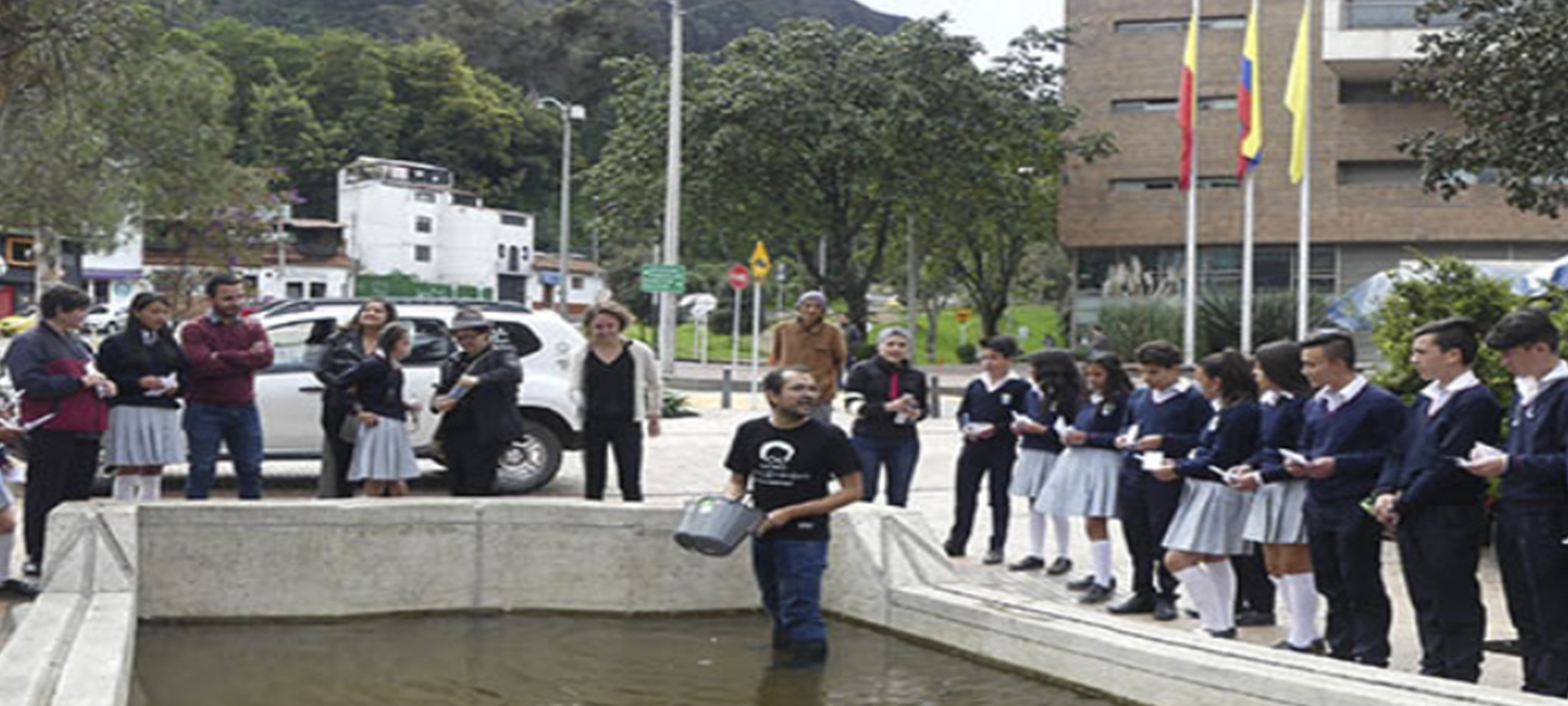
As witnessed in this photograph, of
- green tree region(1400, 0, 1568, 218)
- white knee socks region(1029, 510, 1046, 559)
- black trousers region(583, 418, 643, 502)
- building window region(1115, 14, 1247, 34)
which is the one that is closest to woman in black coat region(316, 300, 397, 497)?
black trousers region(583, 418, 643, 502)

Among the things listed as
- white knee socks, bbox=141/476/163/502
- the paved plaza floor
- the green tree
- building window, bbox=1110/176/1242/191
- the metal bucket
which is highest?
building window, bbox=1110/176/1242/191

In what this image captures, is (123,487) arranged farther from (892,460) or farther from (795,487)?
(892,460)

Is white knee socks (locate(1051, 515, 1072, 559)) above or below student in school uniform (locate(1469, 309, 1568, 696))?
below

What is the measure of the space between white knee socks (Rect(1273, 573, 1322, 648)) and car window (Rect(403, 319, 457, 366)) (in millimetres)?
7492

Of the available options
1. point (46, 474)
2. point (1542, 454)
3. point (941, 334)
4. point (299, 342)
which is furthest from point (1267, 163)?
point (46, 474)

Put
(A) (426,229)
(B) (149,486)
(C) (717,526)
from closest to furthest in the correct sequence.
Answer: (C) (717,526), (B) (149,486), (A) (426,229)

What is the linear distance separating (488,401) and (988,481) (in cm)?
315

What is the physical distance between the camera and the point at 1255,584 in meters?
8.21

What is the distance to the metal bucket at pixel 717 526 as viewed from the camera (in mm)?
6855

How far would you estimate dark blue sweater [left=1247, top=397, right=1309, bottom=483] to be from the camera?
7121mm

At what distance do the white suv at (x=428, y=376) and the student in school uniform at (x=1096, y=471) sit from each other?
4.72m

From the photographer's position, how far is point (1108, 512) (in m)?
8.56

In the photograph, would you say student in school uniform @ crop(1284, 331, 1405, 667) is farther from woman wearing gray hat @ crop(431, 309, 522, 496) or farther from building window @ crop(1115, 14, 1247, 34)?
building window @ crop(1115, 14, 1247, 34)

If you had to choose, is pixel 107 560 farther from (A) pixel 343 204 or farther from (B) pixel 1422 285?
(A) pixel 343 204
